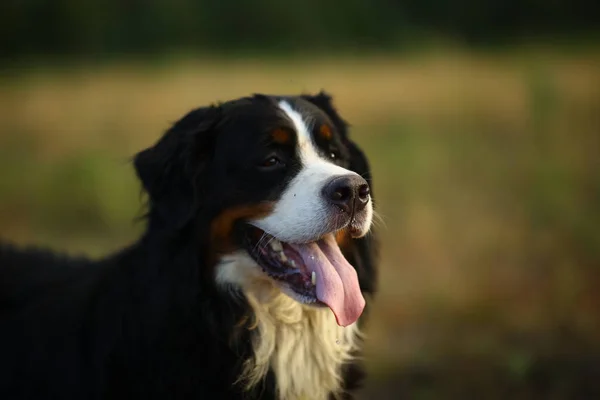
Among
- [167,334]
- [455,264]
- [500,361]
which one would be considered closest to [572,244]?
[455,264]

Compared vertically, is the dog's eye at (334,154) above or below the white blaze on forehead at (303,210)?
above

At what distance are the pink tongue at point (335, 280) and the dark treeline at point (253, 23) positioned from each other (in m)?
11.6

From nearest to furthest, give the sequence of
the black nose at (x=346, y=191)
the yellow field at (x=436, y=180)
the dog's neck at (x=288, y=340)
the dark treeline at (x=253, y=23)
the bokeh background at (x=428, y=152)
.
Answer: the black nose at (x=346, y=191) → the dog's neck at (x=288, y=340) → the bokeh background at (x=428, y=152) → the yellow field at (x=436, y=180) → the dark treeline at (x=253, y=23)

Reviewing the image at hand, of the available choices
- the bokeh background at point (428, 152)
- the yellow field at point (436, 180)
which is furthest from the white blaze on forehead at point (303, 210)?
the yellow field at point (436, 180)

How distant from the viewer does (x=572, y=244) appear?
5.87 meters

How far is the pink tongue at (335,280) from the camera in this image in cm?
307

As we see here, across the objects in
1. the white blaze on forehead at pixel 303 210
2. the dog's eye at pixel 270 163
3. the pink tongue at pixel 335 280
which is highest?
the dog's eye at pixel 270 163

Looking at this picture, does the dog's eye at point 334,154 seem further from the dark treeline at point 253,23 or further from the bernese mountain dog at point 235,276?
the dark treeline at point 253,23

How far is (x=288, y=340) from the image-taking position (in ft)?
10.6

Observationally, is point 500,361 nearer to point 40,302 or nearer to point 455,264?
point 455,264

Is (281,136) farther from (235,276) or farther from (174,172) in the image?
(235,276)

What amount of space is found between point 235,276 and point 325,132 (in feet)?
2.40

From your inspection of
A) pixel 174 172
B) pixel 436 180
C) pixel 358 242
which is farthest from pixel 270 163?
pixel 436 180

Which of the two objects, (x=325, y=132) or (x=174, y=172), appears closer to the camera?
(x=174, y=172)
